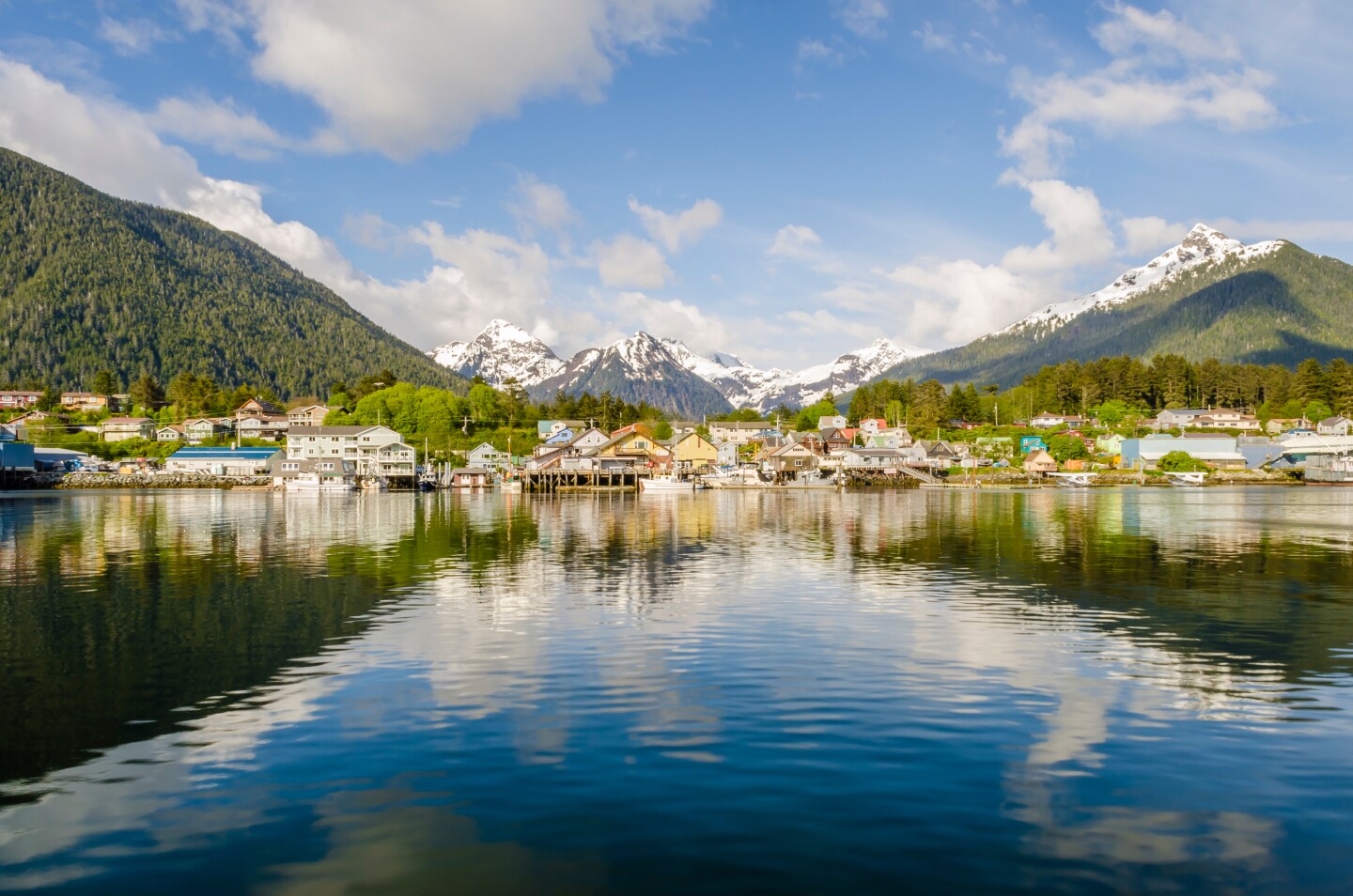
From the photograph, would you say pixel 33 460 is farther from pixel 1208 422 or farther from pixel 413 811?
pixel 1208 422

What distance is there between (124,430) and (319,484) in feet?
248

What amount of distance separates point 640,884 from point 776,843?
1.79 m

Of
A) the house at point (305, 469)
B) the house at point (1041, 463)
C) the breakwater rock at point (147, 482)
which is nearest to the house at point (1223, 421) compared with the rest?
the house at point (1041, 463)

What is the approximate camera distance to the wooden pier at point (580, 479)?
5428 inches

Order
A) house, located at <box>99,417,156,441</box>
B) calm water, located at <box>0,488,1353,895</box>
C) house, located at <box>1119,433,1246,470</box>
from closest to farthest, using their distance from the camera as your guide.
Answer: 1. calm water, located at <box>0,488,1353,895</box>
2. house, located at <box>1119,433,1246,470</box>
3. house, located at <box>99,417,156,441</box>

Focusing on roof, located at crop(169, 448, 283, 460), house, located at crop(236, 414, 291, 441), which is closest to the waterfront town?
roof, located at crop(169, 448, 283, 460)

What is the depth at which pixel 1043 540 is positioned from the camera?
46719mm

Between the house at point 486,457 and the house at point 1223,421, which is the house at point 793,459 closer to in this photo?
the house at point 486,457

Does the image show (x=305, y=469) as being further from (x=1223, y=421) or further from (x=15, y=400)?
(x=1223, y=421)

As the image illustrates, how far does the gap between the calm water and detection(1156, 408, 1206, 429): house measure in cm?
15528

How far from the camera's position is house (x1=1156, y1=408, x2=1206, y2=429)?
167875 millimetres

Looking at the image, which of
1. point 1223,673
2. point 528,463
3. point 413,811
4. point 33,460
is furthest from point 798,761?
point 33,460

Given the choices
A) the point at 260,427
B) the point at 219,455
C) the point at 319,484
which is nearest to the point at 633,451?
the point at 319,484

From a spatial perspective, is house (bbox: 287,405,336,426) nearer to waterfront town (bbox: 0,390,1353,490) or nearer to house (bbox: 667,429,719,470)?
waterfront town (bbox: 0,390,1353,490)
